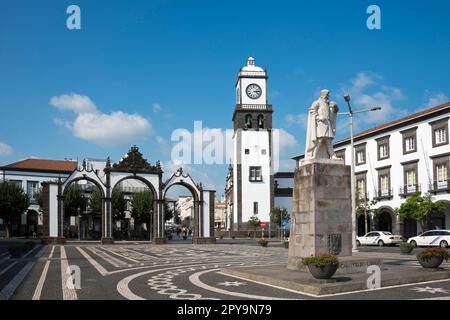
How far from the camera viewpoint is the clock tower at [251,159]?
7231 cm

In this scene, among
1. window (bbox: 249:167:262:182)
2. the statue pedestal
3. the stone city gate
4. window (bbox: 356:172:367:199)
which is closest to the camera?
the statue pedestal

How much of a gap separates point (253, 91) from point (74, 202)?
1192 inches

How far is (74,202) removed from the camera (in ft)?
208

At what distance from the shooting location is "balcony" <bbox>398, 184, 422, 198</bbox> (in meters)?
45.5

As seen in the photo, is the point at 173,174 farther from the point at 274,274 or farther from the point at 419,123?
the point at 274,274

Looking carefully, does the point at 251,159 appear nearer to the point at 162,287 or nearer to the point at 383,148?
the point at 383,148

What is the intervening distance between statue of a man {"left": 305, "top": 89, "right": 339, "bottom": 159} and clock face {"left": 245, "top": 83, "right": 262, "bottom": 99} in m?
57.7

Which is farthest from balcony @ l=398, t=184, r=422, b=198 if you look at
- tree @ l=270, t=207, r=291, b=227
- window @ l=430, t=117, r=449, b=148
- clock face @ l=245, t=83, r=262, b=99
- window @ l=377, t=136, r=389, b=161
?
clock face @ l=245, t=83, r=262, b=99

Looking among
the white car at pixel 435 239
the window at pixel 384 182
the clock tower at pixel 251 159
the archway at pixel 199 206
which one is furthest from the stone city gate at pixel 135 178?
the clock tower at pixel 251 159

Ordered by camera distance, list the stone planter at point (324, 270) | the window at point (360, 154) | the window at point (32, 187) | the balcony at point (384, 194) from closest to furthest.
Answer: the stone planter at point (324, 270) < the balcony at point (384, 194) < the window at point (360, 154) < the window at point (32, 187)

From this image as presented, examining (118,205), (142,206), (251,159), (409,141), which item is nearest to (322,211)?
(409,141)

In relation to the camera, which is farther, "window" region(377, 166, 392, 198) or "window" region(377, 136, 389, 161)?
"window" region(377, 136, 389, 161)

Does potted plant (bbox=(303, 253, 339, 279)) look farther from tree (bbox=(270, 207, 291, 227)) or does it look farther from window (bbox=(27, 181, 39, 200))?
window (bbox=(27, 181, 39, 200))

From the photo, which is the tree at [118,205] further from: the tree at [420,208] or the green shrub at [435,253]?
the green shrub at [435,253]
